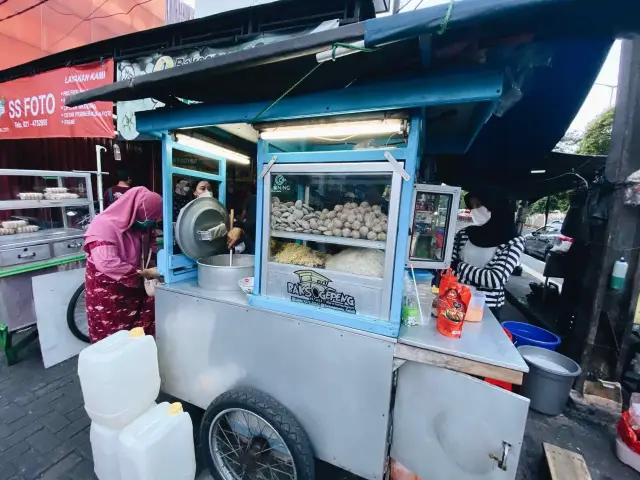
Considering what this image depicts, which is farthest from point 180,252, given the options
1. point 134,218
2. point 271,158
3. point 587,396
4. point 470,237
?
point 587,396

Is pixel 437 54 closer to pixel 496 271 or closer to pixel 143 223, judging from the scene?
pixel 496 271

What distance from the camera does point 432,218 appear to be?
2.32 meters

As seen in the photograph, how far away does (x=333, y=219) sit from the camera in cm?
175

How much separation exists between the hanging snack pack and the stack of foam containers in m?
1.75

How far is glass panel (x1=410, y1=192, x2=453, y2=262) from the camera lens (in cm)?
224

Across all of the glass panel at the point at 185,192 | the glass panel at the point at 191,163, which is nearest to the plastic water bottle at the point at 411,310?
the glass panel at the point at 185,192

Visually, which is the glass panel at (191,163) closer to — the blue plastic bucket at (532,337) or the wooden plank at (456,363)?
the wooden plank at (456,363)

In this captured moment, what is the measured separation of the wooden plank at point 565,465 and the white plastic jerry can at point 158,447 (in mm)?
2513

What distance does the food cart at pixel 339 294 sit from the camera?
129 centimetres

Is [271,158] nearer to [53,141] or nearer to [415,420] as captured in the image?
[415,420]

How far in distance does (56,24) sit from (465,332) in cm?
1000

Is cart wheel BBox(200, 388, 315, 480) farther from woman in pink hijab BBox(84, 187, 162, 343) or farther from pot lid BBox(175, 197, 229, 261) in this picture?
woman in pink hijab BBox(84, 187, 162, 343)

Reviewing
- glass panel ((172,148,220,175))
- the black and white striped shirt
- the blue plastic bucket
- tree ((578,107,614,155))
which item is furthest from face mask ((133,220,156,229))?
tree ((578,107,614,155))

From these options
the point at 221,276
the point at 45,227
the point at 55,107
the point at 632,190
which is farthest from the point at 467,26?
the point at 55,107
